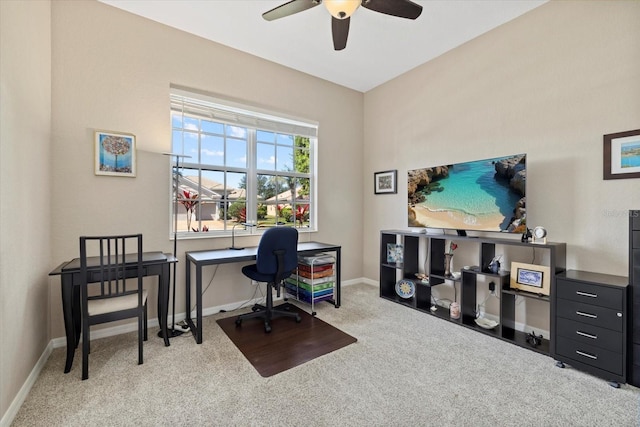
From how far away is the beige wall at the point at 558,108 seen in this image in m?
2.20

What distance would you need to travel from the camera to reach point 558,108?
8.23 feet

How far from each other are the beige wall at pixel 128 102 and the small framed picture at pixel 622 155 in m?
3.19

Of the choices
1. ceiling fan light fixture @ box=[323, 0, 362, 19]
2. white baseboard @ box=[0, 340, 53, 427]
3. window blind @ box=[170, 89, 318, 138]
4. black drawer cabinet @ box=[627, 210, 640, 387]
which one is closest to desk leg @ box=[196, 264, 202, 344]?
Result: white baseboard @ box=[0, 340, 53, 427]

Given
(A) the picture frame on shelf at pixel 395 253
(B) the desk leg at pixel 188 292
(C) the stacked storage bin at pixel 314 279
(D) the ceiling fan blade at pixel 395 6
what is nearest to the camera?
(D) the ceiling fan blade at pixel 395 6

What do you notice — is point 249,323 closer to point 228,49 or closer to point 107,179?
point 107,179

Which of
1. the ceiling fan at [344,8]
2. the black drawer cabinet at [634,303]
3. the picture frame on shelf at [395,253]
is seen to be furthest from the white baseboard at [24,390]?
the black drawer cabinet at [634,303]

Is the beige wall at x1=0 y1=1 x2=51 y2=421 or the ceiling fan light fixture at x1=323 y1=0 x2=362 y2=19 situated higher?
the ceiling fan light fixture at x1=323 y1=0 x2=362 y2=19

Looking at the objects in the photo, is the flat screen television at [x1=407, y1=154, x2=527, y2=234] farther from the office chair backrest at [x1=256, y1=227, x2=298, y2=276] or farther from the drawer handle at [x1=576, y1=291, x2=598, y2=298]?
the office chair backrest at [x1=256, y1=227, x2=298, y2=276]

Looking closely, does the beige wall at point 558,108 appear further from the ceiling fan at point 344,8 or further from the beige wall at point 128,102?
the beige wall at point 128,102

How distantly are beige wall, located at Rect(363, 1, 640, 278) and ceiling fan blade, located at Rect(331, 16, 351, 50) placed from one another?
5.53 ft

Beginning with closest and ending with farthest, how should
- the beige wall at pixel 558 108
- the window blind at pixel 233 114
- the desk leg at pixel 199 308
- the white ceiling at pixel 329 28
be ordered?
1. the beige wall at pixel 558 108
2. the desk leg at pixel 199 308
3. the white ceiling at pixel 329 28
4. the window blind at pixel 233 114

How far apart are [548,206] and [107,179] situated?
4063mm

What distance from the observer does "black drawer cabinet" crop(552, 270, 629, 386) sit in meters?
1.88

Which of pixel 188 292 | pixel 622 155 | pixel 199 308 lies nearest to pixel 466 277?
pixel 622 155
